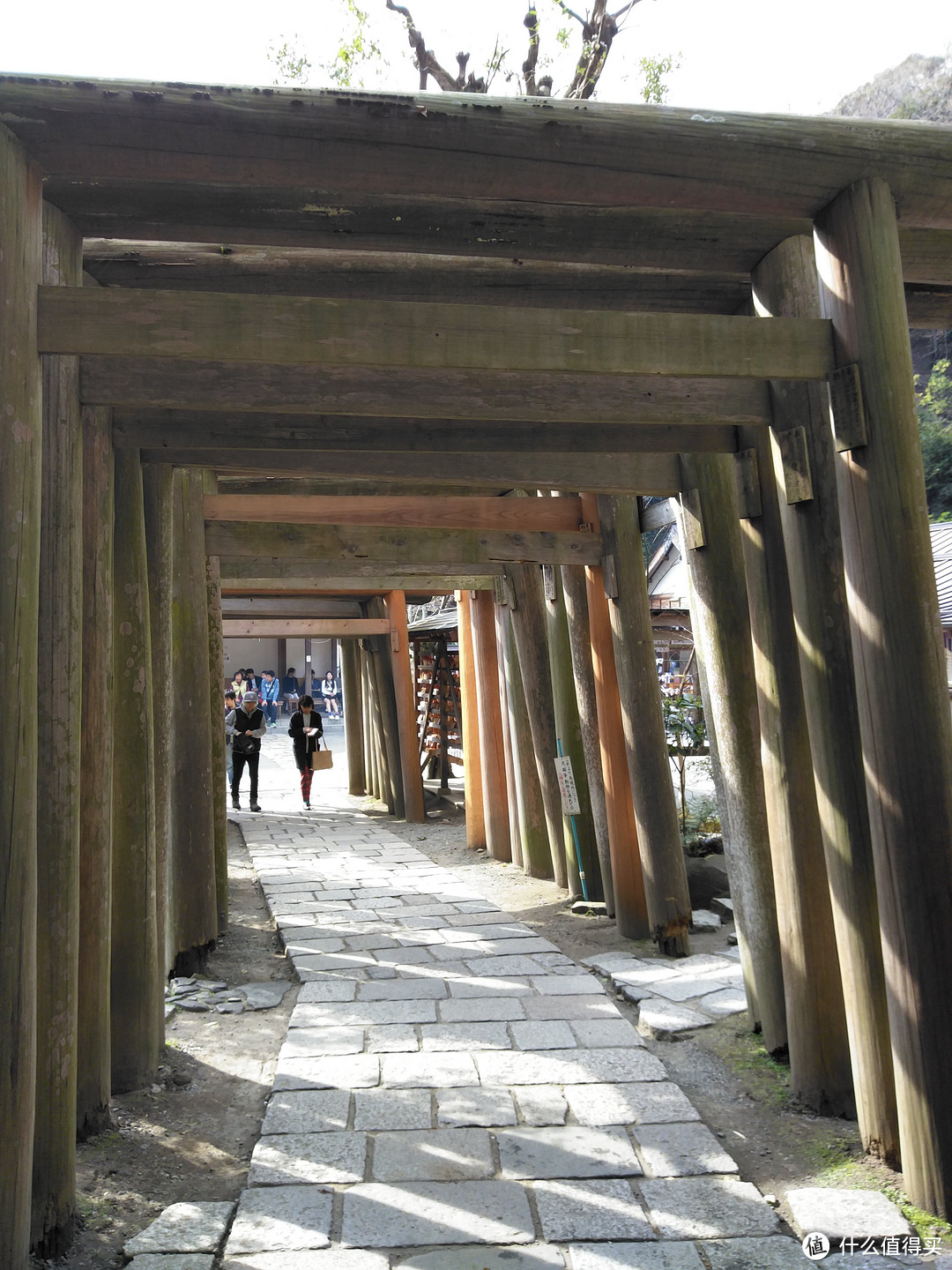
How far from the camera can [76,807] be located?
3.14 meters

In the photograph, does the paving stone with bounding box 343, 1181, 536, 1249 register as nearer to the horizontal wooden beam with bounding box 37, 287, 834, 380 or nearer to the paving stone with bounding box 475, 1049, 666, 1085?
the paving stone with bounding box 475, 1049, 666, 1085

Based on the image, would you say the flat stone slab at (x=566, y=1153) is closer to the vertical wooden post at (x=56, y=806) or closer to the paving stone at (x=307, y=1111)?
the paving stone at (x=307, y=1111)

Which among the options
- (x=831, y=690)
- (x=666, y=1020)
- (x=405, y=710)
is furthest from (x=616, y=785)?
(x=405, y=710)

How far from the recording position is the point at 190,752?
20.2 feet

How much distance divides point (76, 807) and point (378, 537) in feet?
14.8

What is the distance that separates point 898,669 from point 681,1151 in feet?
6.16

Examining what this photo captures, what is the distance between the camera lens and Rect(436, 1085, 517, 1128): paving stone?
3746 millimetres

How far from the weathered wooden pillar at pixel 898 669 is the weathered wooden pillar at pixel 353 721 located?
48.9 ft

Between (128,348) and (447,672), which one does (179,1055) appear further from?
(447,672)

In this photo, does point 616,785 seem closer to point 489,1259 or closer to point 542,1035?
point 542,1035

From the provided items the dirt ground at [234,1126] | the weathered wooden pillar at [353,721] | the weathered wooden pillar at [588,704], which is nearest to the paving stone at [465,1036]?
the dirt ground at [234,1126]

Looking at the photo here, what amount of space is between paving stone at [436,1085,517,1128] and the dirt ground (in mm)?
746

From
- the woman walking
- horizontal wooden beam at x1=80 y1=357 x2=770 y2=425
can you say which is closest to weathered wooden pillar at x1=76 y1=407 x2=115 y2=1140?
horizontal wooden beam at x1=80 y1=357 x2=770 y2=425

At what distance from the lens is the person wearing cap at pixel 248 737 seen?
1364 centimetres
